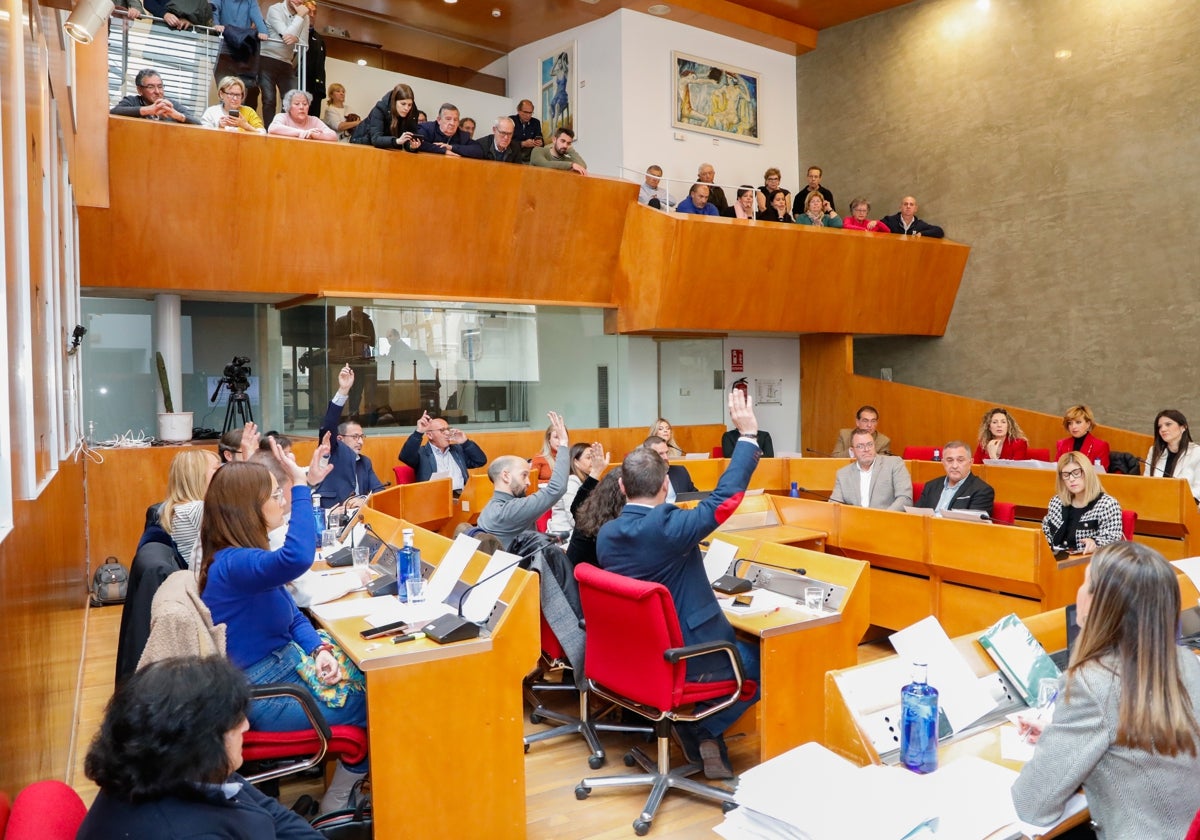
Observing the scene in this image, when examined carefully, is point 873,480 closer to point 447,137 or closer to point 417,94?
point 447,137

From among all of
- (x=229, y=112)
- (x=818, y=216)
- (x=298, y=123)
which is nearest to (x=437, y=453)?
(x=298, y=123)

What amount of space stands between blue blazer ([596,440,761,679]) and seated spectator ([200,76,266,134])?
5.79m

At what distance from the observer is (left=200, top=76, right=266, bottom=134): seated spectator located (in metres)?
7.43

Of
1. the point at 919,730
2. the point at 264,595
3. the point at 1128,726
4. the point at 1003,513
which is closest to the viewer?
the point at 1128,726

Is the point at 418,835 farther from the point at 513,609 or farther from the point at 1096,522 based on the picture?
the point at 1096,522

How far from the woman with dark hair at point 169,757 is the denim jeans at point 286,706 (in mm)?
1369

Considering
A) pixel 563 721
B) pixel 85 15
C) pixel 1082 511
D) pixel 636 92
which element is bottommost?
pixel 563 721

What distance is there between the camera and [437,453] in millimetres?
8008

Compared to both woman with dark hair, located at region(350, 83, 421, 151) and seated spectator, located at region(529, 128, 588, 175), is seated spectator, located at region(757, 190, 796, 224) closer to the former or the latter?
seated spectator, located at region(529, 128, 588, 175)

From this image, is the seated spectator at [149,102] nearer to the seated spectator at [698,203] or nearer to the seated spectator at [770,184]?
the seated spectator at [698,203]

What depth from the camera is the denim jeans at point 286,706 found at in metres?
2.93

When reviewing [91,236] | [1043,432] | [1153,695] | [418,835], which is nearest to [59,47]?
[91,236]

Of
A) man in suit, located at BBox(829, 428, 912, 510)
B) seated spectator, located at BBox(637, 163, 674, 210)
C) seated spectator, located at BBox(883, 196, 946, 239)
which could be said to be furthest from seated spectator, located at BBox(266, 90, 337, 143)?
seated spectator, located at BBox(883, 196, 946, 239)

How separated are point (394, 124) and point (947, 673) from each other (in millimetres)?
7465
